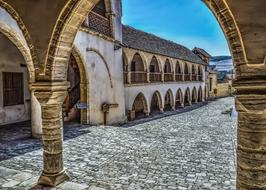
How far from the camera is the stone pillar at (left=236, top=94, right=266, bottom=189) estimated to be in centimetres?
300

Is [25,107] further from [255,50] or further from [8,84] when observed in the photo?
[255,50]

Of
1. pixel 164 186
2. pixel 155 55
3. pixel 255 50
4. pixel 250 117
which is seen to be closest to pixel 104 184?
pixel 164 186

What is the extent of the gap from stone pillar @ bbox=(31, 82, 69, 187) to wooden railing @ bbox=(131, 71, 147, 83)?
524 inches

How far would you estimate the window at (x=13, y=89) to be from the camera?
12038 millimetres

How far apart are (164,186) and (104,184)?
1.23 m

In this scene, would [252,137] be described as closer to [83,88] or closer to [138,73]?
[83,88]

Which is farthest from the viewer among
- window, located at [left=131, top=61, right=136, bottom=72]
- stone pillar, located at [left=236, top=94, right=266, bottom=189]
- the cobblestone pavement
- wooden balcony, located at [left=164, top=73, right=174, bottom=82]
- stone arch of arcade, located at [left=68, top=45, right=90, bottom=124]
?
wooden balcony, located at [left=164, top=73, right=174, bottom=82]

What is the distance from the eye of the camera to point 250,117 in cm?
306

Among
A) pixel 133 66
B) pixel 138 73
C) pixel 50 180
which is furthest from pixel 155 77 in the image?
pixel 50 180

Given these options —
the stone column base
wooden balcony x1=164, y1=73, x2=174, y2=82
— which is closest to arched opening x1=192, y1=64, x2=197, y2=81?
wooden balcony x1=164, y1=73, x2=174, y2=82

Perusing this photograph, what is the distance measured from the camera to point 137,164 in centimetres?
667

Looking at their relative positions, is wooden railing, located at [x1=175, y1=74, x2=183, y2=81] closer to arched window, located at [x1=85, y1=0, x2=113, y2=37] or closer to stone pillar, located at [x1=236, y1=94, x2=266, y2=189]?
arched window, located at [x1=85, y1=0, x2=113, y2=37]

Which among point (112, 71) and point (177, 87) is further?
point (177, 87)

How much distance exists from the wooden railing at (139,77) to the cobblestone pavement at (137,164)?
8.73 metres
